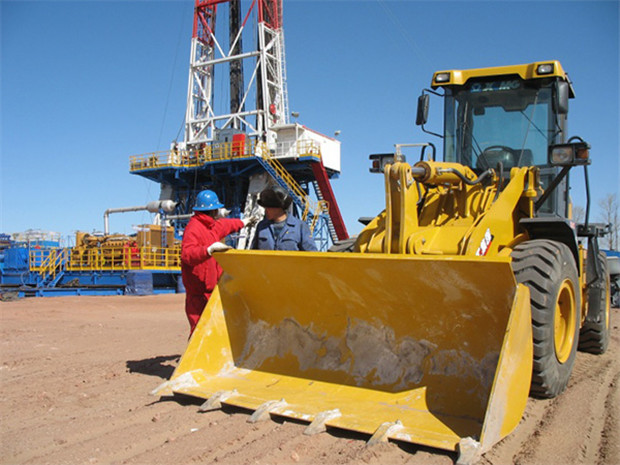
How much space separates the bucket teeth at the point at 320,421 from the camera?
3686 mm

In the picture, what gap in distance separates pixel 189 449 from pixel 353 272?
176 cm

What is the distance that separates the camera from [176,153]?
32688 millimetres

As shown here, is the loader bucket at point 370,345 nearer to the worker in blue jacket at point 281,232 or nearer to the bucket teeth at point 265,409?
the bucket teeth at point 265,409

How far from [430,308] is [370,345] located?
0.62m

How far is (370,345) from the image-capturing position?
4691 millimetres

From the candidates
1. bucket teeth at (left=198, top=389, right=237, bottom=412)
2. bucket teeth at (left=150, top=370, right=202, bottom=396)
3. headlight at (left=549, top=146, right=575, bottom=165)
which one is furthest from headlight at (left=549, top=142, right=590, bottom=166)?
bucket teeth at (left=150, top=370, right=202, bottom=396)

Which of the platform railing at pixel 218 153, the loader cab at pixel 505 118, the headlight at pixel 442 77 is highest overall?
the platform railing at pixel 218 153

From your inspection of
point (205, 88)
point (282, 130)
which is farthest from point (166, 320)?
point (205, 88)

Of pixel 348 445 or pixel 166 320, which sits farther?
pixel 166 320

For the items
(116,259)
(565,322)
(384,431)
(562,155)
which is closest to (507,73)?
(562,155)

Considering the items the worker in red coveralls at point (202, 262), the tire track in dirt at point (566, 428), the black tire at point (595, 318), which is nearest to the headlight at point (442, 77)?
the black tire at point (595, 318)

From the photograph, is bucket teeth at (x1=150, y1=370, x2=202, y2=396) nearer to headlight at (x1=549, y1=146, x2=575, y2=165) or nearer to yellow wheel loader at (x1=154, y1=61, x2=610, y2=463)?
yellow wheel loader at (x1=154, y1=61, x2=610, y2=463)

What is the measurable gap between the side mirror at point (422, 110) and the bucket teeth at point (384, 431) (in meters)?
3.61

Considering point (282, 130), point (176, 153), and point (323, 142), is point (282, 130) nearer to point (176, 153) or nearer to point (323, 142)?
point (323, 142)
